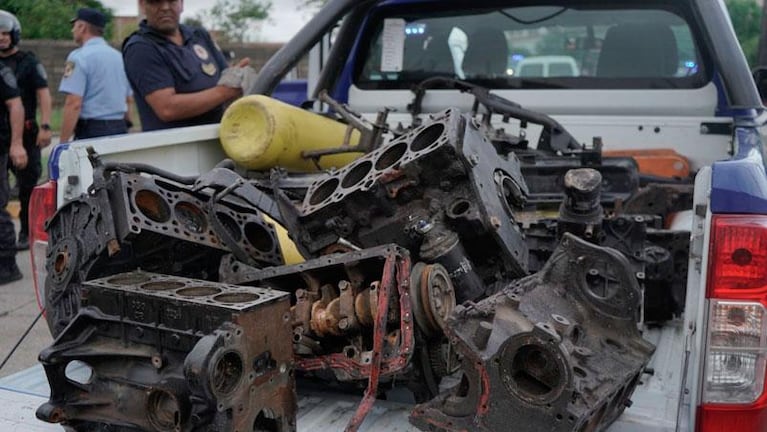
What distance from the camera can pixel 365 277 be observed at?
2152 mm

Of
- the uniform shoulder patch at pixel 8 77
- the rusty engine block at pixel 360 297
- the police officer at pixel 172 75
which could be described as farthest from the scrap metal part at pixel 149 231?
the uniform shoulder patch at pixel 8 77

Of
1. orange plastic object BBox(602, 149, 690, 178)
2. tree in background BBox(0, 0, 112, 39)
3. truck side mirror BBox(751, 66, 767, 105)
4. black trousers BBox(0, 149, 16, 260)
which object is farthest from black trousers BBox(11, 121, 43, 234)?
truck side mirror BBox(751, 66, 767, 105)

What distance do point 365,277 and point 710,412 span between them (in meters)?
0.90

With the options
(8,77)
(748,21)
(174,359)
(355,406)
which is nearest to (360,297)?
(355,406)

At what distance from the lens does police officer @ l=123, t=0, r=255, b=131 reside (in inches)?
164

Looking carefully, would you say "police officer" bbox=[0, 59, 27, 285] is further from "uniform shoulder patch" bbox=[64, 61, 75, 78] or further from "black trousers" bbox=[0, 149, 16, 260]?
"uniform shoulder patch" bbox=[64, 61, 75, 78]

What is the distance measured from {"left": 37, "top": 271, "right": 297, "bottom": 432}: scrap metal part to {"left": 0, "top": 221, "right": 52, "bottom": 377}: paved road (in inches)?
103

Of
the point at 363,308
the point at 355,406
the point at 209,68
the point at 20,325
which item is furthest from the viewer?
the point at 20,325

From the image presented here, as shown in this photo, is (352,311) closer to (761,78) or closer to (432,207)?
(432,207)

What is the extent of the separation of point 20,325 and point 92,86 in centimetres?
235

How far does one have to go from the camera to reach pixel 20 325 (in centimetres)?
523

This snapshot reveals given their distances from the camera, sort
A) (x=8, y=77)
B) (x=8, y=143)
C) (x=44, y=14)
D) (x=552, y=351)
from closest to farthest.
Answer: (x=552, y=351) < (x=8, y=77) < (x=8, y=143) < (x=44, y=14)

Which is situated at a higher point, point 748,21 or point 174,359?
point 748,21

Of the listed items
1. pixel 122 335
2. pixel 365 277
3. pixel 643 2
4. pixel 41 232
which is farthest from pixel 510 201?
pixel 643 2
